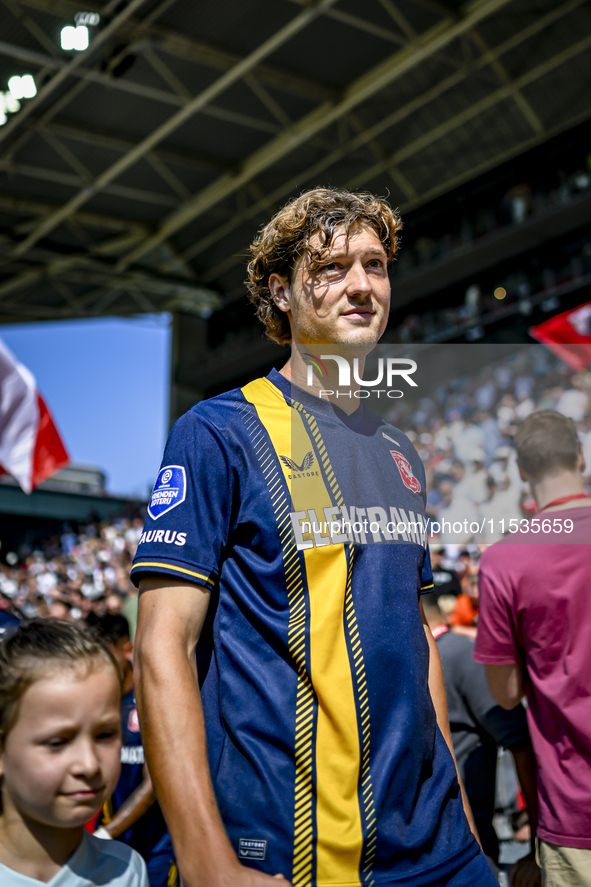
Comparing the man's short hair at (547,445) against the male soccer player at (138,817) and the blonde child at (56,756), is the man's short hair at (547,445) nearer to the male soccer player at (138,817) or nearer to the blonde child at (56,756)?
the blonde child at (56,756)

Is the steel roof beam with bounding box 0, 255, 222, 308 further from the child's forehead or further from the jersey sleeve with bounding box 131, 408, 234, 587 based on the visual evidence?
the child's forehead

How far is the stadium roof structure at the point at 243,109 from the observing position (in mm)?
12250

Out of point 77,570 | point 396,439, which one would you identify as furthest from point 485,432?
point 77,570

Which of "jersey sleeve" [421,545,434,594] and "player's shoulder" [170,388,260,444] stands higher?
"player's shoulder" [170,388,260,444]

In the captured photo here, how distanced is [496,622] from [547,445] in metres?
0.50

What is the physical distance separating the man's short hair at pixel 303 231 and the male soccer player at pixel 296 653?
6 cm

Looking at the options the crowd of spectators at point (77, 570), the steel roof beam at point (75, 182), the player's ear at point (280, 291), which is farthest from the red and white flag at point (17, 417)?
the steel roof beam at point (75, 182)

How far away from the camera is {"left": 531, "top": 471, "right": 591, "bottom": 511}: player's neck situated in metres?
2.14

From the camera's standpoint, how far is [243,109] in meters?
14.8

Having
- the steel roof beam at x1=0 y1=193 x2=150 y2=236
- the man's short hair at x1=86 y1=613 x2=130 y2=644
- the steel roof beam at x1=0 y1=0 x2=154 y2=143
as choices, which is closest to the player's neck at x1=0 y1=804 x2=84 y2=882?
the man's short hair at x1=86 y1=613 x2=130 y2=644

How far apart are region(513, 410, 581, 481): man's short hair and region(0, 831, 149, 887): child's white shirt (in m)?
1.40

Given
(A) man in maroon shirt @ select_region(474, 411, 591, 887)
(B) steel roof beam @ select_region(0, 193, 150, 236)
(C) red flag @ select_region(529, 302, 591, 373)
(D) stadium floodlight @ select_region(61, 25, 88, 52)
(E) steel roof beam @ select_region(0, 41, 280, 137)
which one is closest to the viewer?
(A) man in maroon shirt @ select_region(474, 411, 591, 887)

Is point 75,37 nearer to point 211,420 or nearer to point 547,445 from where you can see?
point 547,445

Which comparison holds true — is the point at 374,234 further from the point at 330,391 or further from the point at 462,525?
the point at 462,525
